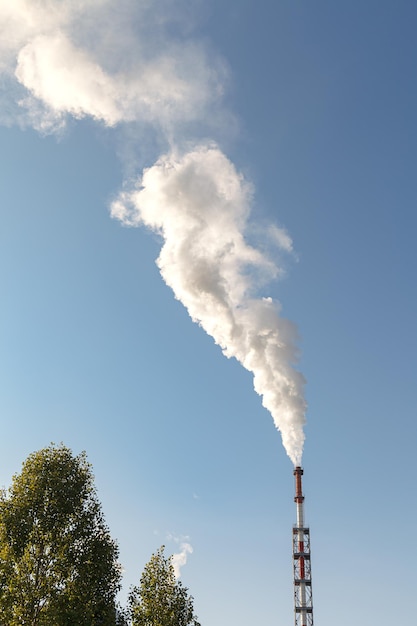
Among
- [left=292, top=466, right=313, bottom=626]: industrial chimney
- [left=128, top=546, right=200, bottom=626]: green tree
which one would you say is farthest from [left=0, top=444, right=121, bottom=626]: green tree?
[left=292, top=466, right=313, bottom=626]: industrial chimney

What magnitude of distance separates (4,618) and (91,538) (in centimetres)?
734

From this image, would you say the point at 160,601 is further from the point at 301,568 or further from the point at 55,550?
the point at 301,568

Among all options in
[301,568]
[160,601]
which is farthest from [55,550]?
[301,568]

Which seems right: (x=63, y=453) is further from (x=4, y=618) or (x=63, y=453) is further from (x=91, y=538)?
(x=4, y=618)

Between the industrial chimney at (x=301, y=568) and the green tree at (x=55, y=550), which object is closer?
the green tree at (x=55, y=550)

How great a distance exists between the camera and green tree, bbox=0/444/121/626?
35156 millimetres

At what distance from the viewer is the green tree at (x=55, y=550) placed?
1384 inches

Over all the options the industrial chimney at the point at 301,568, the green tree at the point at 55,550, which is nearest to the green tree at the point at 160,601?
the green tree at the point at 55,550

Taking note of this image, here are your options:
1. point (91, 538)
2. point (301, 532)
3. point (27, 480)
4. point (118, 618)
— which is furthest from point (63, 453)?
point (301, 532)

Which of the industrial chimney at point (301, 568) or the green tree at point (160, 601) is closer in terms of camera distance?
the green tree at point (160, 601)

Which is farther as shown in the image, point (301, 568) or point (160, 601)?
point (301, 568)

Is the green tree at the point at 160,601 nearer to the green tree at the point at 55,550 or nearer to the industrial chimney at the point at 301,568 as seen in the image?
the green tree at the point at 55,550

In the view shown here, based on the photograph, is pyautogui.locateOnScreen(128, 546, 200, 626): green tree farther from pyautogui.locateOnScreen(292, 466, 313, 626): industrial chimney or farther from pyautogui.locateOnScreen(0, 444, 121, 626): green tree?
pyautogui.locateOnScreen(292, 466, 313, 626): industrial chimney

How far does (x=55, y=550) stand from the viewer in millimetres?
37562
